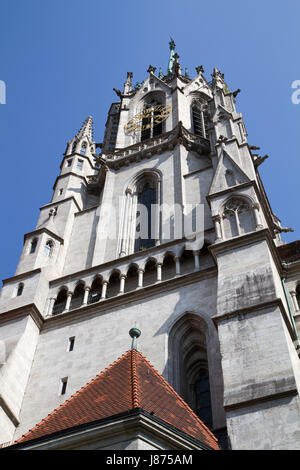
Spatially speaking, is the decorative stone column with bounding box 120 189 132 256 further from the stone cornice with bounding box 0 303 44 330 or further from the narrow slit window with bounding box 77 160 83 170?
the stone cornice with bounding box 0 303 44 330

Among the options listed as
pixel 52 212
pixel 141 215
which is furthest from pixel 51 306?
pixel 141 215

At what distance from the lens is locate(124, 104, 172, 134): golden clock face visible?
98.9 feet

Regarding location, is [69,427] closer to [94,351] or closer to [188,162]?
[94,351]

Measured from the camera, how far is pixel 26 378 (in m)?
16.7

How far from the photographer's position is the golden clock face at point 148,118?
3014cm

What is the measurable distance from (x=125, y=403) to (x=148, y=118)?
22653mm

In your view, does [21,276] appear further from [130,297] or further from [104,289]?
[130,297]

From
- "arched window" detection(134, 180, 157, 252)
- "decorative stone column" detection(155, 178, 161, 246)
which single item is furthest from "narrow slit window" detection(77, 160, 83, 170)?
"decorative stone column" detection(155, 178, 161, 246)

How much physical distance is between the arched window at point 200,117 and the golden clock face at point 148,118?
4.62ft

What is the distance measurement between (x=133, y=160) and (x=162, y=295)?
10.7m

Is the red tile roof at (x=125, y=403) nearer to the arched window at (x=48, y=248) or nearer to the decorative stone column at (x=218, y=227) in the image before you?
the decorative stone column at (x=218, y=227)

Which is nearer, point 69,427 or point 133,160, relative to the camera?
point 69,427

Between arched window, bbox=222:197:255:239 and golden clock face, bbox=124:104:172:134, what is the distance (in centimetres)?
1276
